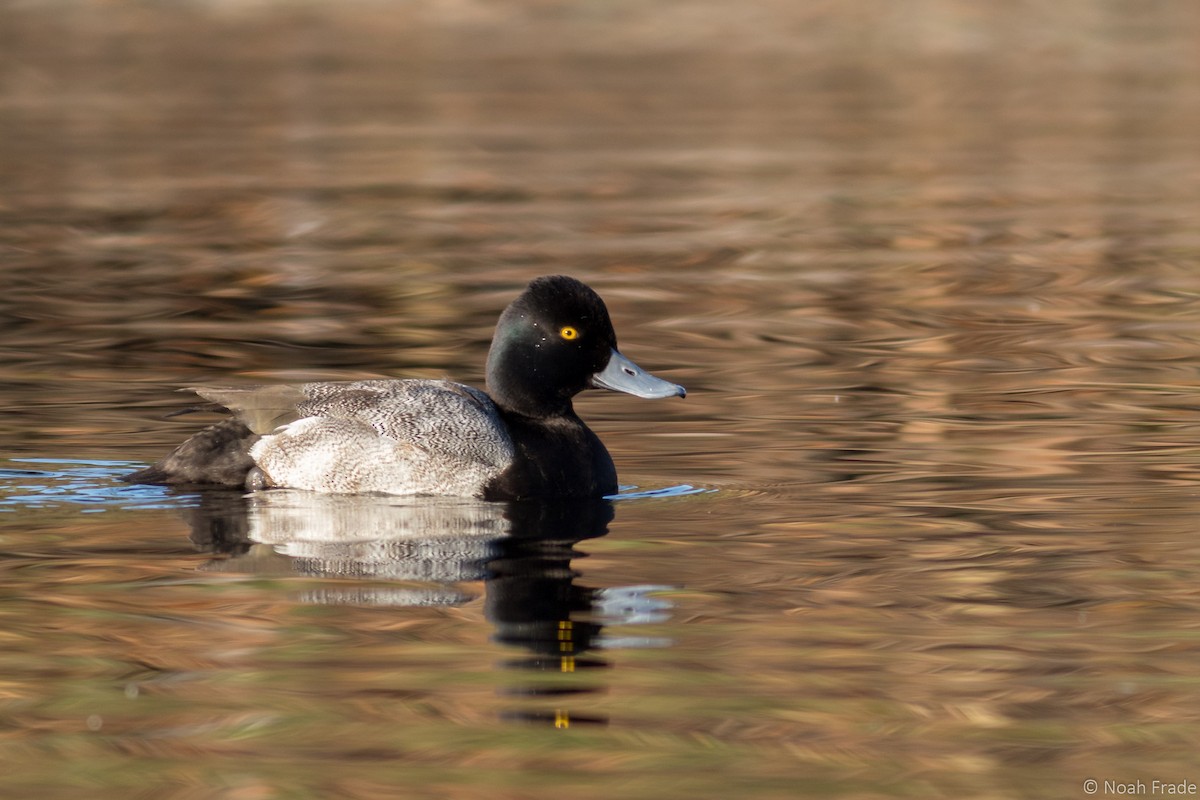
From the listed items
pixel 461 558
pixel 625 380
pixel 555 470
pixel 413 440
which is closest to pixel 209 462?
pixel 413 440

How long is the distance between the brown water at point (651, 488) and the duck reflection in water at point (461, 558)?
0.08 ft

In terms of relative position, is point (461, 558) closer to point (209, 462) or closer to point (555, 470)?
point (555, 470)

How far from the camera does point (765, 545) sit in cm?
853

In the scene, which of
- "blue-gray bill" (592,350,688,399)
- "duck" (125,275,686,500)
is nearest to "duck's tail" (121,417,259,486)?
"duck" (125,275,686,500)

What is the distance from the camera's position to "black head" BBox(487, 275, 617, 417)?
9.82 metres

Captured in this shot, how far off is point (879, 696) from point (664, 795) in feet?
3.42

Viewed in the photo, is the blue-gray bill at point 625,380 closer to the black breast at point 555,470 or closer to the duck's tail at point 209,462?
the black breast at point 555,470

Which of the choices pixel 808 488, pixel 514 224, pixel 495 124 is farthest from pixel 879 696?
pixel 495 124

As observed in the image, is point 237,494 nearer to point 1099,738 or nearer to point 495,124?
point 1099,738

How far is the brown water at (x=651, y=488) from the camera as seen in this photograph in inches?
238

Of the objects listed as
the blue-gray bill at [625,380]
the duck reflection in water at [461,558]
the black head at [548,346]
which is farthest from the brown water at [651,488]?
the black head at [548,346]

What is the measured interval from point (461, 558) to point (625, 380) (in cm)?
203

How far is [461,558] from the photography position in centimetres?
823

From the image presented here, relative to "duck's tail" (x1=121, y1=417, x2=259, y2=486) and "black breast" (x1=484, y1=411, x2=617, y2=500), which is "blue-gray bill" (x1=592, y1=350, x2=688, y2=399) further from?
"duck's tail" (x1=121, y1=417, x2=259, y2=486)
